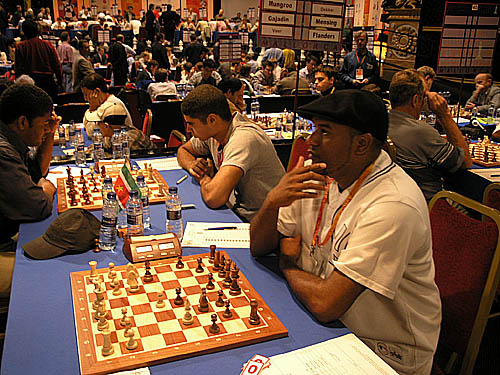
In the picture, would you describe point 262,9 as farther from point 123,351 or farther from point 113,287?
point 123,351

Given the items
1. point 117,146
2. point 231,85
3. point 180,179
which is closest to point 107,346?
point 180,179

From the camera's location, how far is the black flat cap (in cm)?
167

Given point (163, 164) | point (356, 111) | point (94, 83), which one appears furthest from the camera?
point (94, 83)

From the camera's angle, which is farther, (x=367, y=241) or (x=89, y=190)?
(x=89, y=190)

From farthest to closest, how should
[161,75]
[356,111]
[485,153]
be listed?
[161,75] < [485,153] < [356,111]

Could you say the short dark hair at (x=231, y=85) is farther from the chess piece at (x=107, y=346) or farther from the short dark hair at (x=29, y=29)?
the short dark hair at (x=29, y=29)

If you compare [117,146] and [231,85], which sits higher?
[231,85]

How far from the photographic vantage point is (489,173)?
3.78 metres

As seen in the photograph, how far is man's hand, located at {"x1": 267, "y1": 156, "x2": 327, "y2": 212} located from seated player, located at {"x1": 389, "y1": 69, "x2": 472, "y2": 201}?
1.88 metres

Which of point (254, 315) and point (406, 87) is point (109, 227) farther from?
point (406, 87)

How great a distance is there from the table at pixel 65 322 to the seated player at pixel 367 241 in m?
0.08

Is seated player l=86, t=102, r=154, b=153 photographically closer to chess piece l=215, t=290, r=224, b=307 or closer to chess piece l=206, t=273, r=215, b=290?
chess piece l=206, t=273, r=215, b=290

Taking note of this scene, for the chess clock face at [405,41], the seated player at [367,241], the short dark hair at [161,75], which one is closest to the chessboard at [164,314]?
the seated player at [367,241]

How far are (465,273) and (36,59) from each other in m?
7.63
